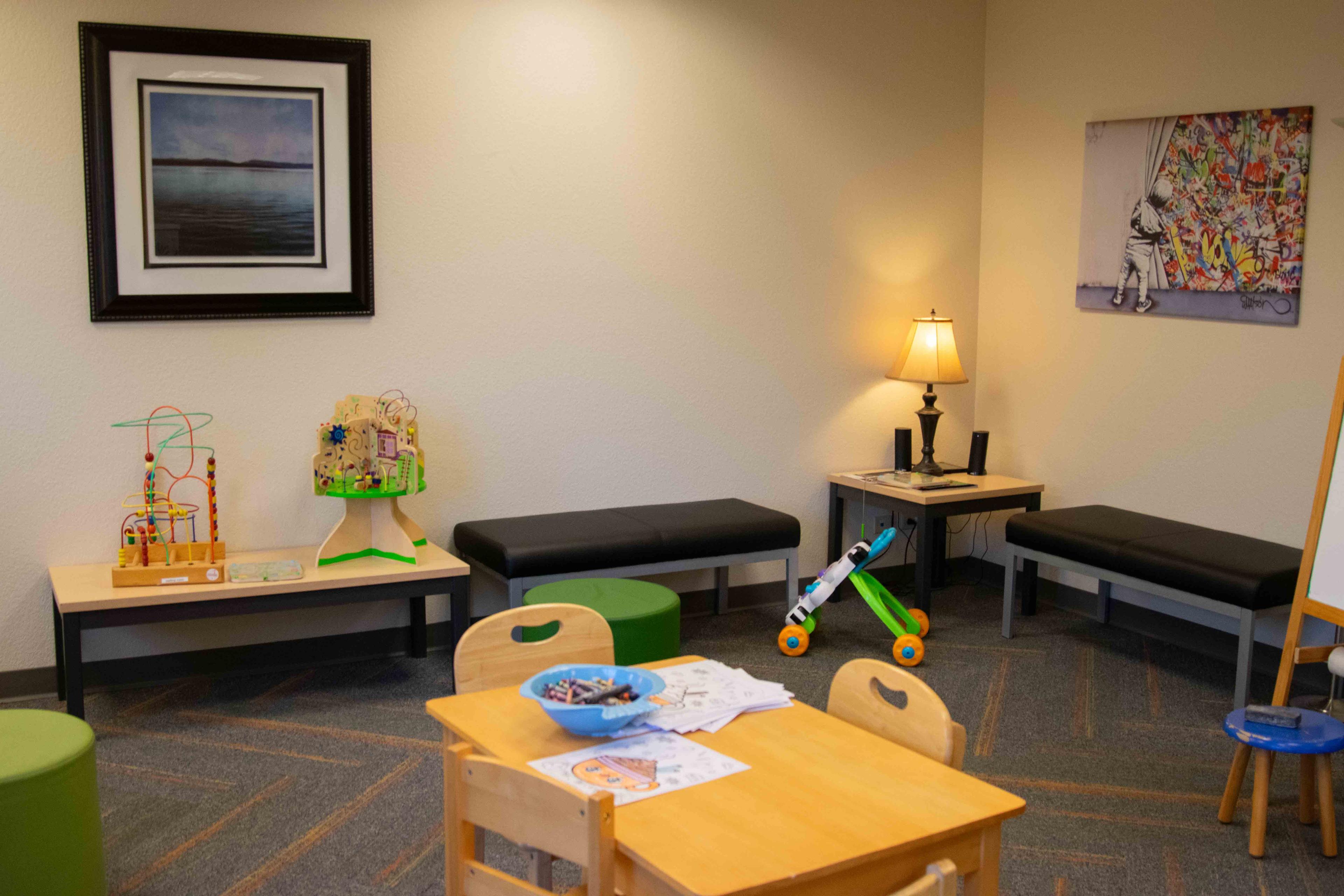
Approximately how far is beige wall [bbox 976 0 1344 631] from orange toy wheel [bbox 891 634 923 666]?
3.79 ft

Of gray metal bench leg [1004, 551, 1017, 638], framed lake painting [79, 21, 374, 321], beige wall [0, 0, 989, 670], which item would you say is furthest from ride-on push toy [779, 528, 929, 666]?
framed lake painting [79, 21, 374, 321]

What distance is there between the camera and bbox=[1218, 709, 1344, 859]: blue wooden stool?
289 cm

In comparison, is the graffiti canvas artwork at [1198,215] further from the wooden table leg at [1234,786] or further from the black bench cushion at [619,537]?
the wooden table leg at [1234,786]

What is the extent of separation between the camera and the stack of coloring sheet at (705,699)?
81.2 inches

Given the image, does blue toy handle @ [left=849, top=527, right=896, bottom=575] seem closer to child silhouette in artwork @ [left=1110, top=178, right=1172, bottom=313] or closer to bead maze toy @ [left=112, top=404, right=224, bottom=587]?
child silhouette in artwork @ [left=1110, top=178, right=1172, bottom=313]

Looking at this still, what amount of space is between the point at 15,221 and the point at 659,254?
236 cm

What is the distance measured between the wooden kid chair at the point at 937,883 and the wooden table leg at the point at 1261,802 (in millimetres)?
1718

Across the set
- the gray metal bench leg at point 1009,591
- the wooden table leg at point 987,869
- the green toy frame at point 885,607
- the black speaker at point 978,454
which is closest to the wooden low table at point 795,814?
the wooden table leg at point 987,869

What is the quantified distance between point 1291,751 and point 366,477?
2.96 metres

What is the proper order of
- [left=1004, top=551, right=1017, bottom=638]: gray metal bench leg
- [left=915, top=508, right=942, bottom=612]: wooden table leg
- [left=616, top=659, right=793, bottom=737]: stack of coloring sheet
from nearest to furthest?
[left=616, top=659, right=793, bottom=737]: stack of coloring sheet → [left=1004, top=551, right=1017, bottom=638]: gray metal bench leg → [left=915, top=508, right=942, bottom=612]: wooden table leg

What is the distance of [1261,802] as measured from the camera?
2984mm

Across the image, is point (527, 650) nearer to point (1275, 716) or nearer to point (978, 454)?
point (1275, 716)

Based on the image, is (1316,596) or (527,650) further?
(1316,596)

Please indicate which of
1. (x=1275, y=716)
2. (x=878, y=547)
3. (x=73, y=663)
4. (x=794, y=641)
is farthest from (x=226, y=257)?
Result: (x=1275, y=716)
